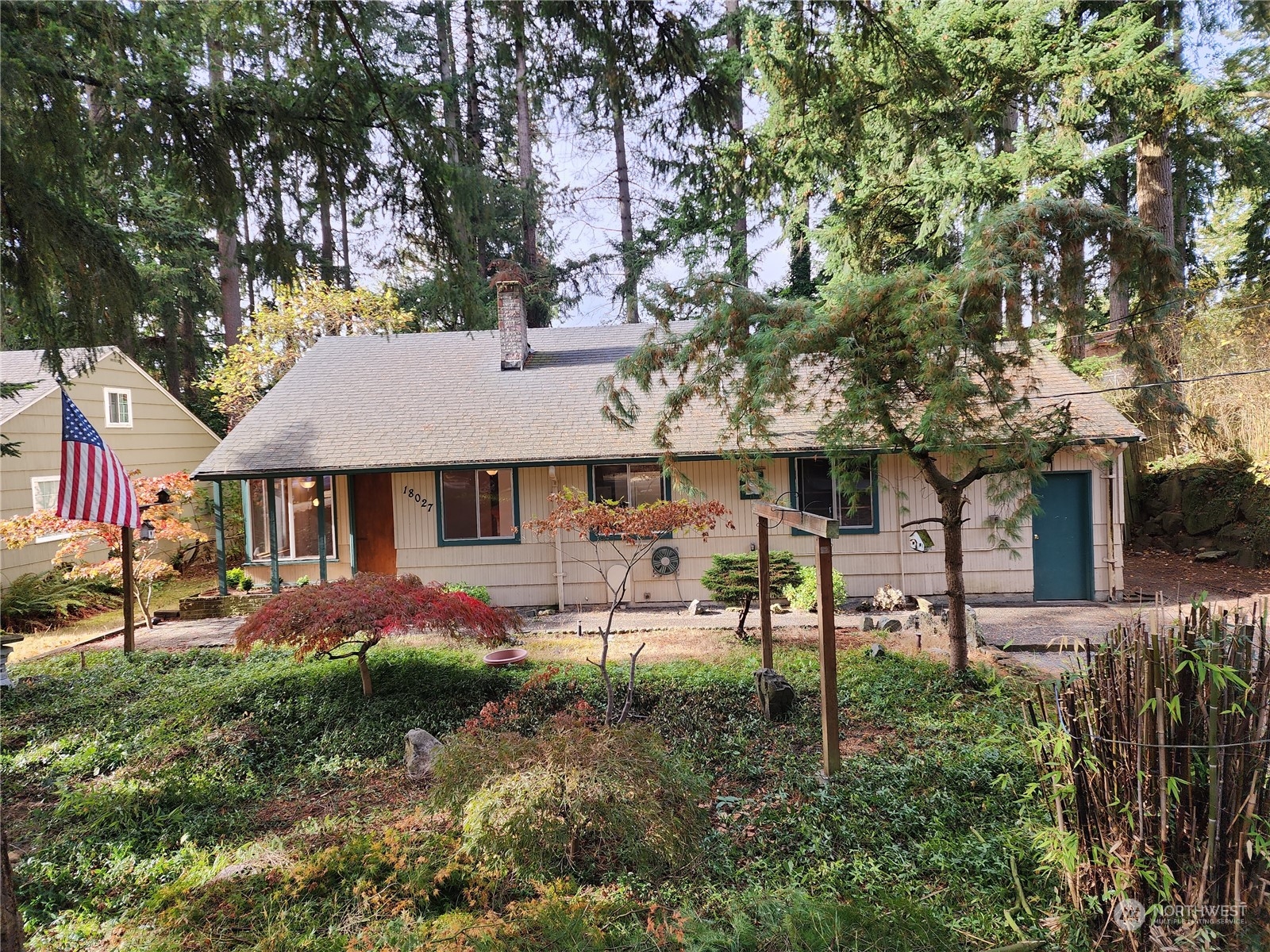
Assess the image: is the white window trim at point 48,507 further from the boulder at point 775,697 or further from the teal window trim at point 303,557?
the boulder at point 775,697

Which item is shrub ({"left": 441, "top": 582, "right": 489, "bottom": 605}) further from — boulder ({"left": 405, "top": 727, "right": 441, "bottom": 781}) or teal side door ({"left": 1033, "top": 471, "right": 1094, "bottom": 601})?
teal side door ({"left": 1033, "top": 471, "right": 1094, "bottom": 601})

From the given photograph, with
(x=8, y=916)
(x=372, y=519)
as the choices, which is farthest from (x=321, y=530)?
(x=8, y=916)

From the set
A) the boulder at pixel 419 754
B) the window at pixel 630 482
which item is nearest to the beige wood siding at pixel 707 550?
the window at pixel 630 482

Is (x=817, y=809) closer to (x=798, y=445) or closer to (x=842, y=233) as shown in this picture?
(x=798, y=445)

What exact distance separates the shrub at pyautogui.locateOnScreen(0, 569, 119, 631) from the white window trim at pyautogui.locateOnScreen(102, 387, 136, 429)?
3501mm

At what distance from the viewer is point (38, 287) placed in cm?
488

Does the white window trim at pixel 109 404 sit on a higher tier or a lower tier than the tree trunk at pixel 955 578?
higher

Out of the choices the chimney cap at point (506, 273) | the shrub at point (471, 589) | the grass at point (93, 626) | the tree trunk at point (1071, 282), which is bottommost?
the grass at point (93, 626)

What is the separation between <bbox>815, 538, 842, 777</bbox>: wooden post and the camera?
197 inches

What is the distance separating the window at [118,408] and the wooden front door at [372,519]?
6.38m

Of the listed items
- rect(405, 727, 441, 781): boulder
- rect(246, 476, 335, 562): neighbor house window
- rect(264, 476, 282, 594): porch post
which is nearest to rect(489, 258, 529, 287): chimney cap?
rect(246, 476, 335, 562): neighbor house window

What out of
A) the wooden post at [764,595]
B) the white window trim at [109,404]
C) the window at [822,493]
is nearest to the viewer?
the wooden post at [764,595]

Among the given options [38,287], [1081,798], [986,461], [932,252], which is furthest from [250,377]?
[1081,798]

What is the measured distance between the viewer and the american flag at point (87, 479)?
7.94 metres
